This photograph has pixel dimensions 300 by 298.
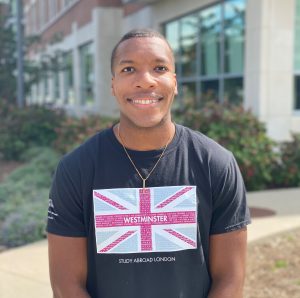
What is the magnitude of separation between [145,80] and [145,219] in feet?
1.54

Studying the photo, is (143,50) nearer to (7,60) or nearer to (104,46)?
(7,60)

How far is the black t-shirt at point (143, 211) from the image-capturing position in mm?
1658

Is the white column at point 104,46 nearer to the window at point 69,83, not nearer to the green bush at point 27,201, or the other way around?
the window at point 69,83

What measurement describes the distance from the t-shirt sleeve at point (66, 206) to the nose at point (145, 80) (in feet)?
1.22

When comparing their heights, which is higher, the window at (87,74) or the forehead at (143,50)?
the window at (87,74)

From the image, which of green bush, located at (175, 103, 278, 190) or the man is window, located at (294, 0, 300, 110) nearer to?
green bush, located at (175, 103, 278, 190)

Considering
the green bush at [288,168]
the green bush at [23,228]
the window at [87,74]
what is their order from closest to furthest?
the green bush at [23,228] < the green bush at [288,168] < the window at [87,74]

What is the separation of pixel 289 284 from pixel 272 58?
5775 millimetres

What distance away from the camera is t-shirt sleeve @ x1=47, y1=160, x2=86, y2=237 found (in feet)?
Result: 5.49

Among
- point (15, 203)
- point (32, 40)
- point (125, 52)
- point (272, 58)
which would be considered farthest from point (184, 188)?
point (32, 40)

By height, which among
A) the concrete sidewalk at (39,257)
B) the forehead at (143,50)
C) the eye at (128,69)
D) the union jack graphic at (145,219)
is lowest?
the concrete sidewalk at (39,257)

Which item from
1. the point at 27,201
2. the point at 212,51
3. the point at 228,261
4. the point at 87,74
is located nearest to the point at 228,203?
the point at 228,261

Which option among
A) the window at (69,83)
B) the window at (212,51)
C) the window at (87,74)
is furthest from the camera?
the window at (69,83)

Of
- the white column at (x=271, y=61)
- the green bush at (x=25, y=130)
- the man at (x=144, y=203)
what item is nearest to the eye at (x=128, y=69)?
the man at (x=144, y=203)
